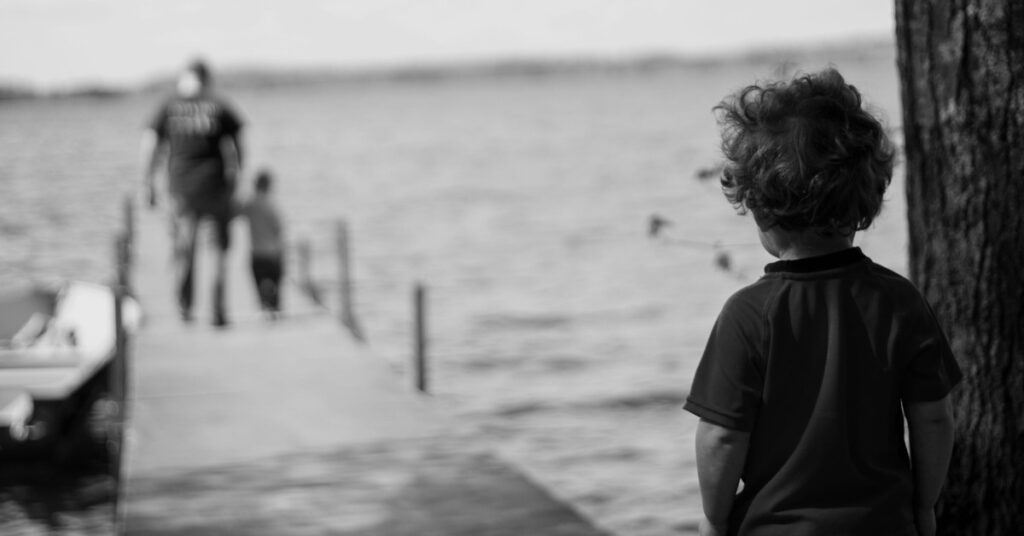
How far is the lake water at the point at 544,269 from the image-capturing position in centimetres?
1392

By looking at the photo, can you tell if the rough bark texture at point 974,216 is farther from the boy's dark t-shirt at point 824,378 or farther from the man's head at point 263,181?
the man's head at point 263,181

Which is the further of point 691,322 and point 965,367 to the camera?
point 691,322

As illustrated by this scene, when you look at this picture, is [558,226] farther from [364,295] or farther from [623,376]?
[623,376]

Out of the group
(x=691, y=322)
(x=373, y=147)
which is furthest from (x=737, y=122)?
(x=373, y=147)

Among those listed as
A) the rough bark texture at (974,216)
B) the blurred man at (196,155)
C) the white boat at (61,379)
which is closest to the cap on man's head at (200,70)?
the blurred man at (196,155)

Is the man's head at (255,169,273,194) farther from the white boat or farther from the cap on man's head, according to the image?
the cap on man's head

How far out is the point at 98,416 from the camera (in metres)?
11.7

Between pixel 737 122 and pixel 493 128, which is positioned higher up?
pixel 493 128

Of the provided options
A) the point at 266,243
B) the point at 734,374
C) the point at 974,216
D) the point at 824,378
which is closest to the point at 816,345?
the point at 824,378

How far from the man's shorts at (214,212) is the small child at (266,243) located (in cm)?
175

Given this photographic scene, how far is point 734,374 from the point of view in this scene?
2469 millimetres

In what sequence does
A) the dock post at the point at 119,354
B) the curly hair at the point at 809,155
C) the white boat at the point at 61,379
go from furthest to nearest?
the white boat at the point at 61,379 → the dock post at the point at 119,354 → the curly hair at the point at 809,155

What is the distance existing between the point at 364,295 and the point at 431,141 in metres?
92.2

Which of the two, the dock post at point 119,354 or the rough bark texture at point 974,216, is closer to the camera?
the rough bark texture at point 974,216
